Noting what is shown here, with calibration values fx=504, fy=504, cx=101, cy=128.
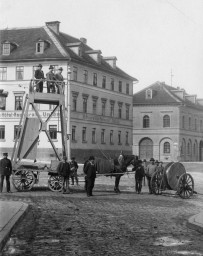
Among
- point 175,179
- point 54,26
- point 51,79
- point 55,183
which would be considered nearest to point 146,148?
point 54,26

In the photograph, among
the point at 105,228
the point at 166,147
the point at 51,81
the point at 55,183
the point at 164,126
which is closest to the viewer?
the point at 105,228

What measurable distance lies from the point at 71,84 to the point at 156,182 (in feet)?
110

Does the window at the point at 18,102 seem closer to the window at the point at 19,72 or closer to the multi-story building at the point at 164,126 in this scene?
the window at the point at 19,72

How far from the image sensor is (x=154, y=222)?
11.4 m

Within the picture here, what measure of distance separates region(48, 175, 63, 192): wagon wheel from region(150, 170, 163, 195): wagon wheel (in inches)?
139

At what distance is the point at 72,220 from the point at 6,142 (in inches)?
1621

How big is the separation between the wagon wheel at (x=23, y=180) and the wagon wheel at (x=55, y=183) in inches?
27.4

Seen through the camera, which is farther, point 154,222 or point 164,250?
point 154,222

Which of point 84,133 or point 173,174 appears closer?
point 173,174

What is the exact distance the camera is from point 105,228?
33.7ft

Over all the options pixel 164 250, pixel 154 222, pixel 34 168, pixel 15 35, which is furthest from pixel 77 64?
pixel 164 250

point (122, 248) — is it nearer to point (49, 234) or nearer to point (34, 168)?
point (49, 234)

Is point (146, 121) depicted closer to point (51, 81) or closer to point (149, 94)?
point (149, 94)

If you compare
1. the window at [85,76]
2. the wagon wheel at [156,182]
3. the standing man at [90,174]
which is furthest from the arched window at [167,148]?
the standing man at [90,174]
